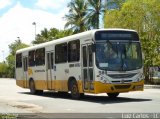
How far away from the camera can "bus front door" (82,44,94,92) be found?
2221 centimetres

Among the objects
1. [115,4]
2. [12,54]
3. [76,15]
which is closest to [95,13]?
[76,15]

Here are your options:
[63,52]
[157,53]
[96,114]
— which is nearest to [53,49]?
[63,52]

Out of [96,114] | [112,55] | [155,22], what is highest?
[155,22]

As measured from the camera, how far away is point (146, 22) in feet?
163

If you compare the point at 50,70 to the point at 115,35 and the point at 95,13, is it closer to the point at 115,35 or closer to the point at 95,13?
the point at 115,35

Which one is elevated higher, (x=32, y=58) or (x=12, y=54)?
(x=12, y=54)

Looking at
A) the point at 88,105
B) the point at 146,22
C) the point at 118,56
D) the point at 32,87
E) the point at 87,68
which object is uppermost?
the point at 146,22

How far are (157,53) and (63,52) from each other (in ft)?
78.0

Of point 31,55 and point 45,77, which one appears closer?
point 45,77

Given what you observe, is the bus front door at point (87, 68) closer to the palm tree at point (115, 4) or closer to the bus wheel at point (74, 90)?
the bus wheel at point (74, 90)

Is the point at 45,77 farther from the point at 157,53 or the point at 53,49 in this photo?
the point at 157,53

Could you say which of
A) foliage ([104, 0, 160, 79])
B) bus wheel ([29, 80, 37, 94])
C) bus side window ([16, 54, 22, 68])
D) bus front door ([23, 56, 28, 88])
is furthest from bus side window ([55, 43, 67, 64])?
foliage ([104, 0, 160, 79])

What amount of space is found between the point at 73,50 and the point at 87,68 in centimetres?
213

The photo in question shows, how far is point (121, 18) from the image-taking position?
5100 centimetres
